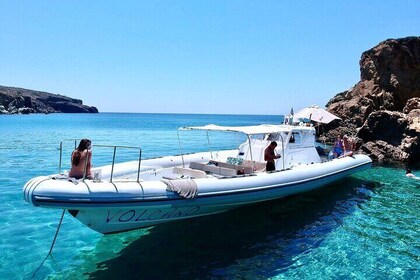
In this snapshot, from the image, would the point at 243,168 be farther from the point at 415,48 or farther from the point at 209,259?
the point at 415,48

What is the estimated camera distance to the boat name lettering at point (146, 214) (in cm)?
739

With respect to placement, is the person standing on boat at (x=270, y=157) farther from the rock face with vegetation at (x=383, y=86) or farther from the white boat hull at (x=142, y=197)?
the rock face with vegetation at (x=383, y=86)

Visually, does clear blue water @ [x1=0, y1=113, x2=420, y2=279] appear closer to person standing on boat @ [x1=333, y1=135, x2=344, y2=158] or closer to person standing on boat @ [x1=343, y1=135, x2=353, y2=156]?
person standing on boat @ [x1=333, y1=135, x2=344, y2=158]

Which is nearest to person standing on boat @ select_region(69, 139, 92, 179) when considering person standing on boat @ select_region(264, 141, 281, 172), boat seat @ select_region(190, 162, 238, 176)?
boat seat @ select_region(190, 162, 238, 176)

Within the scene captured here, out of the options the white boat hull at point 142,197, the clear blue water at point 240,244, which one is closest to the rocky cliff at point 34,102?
the clear blue water at point 240,244

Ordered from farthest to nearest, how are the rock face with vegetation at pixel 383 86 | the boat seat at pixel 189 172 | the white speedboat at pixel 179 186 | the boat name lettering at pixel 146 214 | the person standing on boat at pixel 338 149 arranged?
the rock face with vegetation at pixel 383 86 → the person standing on boat at pixel 338 149 → the boat seat at pixel 189 172 → the boat name lettering at pixel 146 214 → the white speedboat at pixel 179 186

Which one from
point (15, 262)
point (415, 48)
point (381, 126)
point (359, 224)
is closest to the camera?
point (15, 262)

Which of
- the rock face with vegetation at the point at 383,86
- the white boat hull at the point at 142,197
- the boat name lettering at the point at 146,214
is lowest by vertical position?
the boat name lettering at the point at 146,214

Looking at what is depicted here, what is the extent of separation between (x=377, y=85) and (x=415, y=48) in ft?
14.5

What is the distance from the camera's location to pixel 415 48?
103 feet

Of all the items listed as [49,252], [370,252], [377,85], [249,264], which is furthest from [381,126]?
[49,252]

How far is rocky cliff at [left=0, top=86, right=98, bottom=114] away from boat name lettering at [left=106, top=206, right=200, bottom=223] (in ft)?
406

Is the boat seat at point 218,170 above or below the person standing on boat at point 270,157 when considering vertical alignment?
below

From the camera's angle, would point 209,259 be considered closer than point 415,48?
Yes
